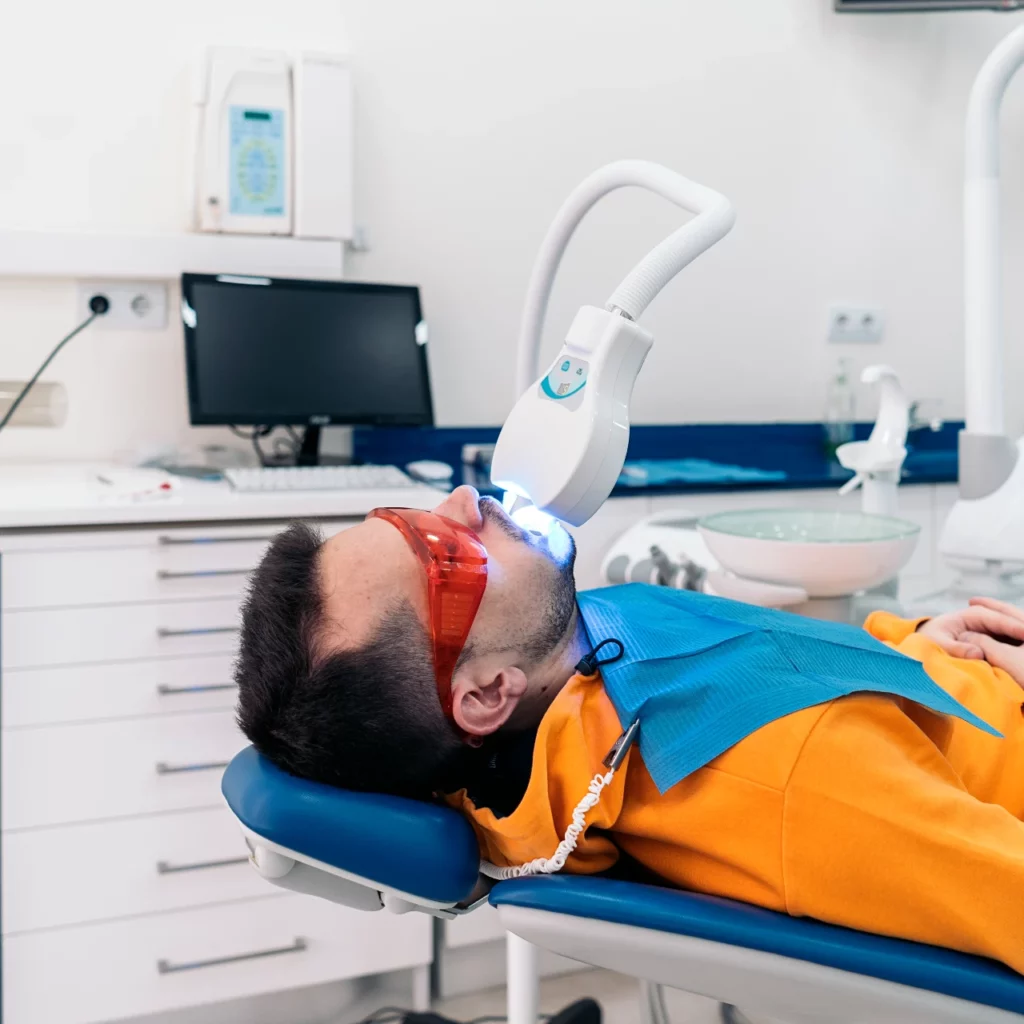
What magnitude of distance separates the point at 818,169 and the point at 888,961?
2.68 metres

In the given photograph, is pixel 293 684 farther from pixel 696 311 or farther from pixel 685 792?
pixel 696 311

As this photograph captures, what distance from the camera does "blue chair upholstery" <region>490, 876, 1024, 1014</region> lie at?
0.81m

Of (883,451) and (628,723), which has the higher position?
(883,451)

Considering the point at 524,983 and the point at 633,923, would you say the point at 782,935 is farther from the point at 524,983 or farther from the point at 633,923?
the point at 524,983

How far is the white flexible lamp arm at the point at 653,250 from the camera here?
3.34 ft

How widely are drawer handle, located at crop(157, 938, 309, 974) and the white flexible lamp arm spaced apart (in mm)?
1258

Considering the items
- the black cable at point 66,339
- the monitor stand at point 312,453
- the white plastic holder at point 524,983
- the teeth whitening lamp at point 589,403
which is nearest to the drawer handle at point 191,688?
the monitor stand at point 312,453

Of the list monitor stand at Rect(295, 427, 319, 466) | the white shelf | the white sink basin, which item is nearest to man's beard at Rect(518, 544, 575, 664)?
the white sink basin

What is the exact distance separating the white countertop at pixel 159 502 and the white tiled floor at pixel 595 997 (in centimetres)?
113

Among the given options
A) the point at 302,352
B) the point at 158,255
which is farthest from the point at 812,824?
the point at 158,255

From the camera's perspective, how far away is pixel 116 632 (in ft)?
6.26

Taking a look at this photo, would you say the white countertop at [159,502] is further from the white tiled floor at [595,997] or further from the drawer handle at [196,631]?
the white tiled floor at [595,997]

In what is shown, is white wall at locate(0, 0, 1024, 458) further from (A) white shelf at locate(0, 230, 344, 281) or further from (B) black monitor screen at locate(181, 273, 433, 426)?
(B) black monitor screen at locate(181, 273, 433, 426)

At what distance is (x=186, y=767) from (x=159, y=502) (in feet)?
1.66
